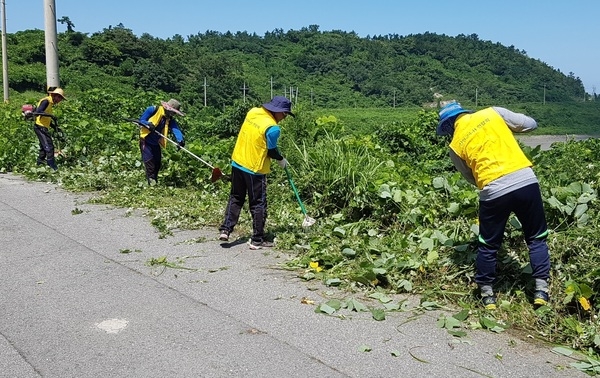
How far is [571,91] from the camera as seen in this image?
132375 millimetres

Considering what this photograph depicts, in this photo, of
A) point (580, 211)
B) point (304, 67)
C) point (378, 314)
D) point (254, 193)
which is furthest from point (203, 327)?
point (304, 67)

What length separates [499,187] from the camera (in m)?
4.73

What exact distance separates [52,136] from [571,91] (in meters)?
138

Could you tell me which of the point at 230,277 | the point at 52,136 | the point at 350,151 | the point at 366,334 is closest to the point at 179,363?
the point at 366,334

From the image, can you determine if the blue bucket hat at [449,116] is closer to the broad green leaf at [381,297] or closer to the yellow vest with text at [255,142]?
the broad green leaf at [381,297]

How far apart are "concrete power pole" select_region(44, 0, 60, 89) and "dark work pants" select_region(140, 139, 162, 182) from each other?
6316 mm

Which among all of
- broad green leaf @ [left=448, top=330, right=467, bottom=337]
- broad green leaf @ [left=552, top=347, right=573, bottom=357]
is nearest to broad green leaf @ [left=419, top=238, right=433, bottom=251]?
broad green leaf @ [left=448, top=330, right=467, bottom=337]

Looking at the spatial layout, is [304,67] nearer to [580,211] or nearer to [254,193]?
[254,193]

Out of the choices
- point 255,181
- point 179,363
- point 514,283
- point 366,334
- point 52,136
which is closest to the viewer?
point 179,363

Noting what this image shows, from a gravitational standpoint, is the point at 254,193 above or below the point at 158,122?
below

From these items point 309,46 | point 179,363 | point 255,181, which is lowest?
point 179,363

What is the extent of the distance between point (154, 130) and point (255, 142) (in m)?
3.66

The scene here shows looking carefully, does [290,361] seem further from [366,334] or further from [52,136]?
[52,136]

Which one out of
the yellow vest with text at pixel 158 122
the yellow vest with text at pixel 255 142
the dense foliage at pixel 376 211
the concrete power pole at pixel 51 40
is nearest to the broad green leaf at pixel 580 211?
the dense foliage at pixel 376 211
